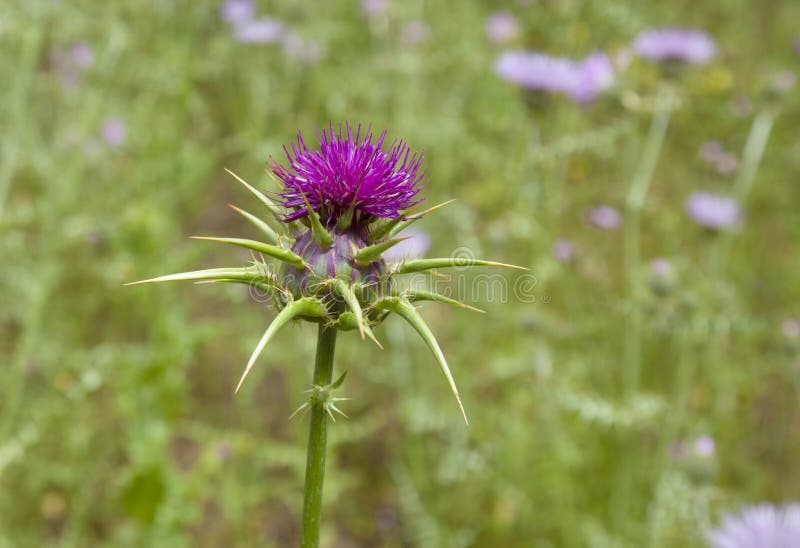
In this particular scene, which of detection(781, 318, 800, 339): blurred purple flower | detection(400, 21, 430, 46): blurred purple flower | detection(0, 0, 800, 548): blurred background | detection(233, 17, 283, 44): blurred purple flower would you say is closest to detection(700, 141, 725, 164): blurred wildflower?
detection(0, 0, 800, 548): blurred background

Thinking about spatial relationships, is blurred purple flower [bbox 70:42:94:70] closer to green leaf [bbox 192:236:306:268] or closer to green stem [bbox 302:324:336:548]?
green leaf [bbox 192:236:306:268]

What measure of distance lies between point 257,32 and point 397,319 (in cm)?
245

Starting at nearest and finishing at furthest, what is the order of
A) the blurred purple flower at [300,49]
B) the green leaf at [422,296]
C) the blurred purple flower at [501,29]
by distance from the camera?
the green leaf at [422,296] → the blurred purple flower at [300,49] → the blurred purple flower at [501,29]

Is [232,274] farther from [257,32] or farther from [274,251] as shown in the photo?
[257,32]

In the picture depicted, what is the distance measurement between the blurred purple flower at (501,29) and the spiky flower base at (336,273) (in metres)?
4.81

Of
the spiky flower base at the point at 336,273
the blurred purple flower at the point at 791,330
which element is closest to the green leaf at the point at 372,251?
the spiky flower base at the point at 336,273

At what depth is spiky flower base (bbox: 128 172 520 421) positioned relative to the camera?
4.03ft

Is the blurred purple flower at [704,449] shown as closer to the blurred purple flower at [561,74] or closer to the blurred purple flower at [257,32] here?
the blurred purple flower at [561,74]

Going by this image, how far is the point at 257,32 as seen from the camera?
494 cm

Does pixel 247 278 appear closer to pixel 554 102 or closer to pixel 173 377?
pixel 173 377

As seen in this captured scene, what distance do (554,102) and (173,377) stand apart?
2.24 metres

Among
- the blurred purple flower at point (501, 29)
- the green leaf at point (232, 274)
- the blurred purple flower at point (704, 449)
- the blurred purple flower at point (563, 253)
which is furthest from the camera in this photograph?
the blurred purple flower at point (501, 29)

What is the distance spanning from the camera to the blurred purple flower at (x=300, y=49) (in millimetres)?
4998

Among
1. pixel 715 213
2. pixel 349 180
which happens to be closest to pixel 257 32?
pixel 715 213
